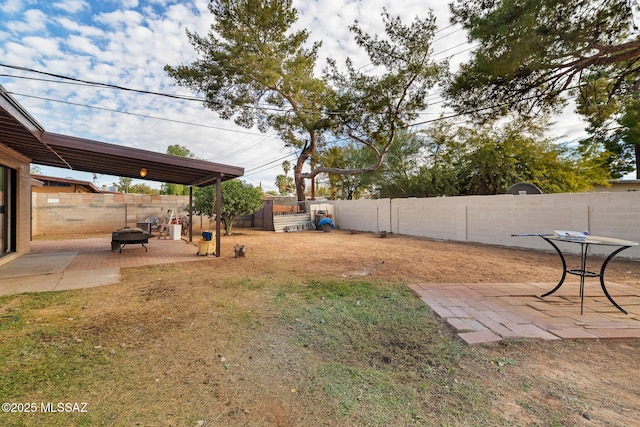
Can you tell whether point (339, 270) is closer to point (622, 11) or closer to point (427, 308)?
point (427, 308)

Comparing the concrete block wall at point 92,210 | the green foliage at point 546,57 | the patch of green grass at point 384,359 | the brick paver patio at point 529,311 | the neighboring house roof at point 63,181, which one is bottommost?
the patch of green grass at point 384,359

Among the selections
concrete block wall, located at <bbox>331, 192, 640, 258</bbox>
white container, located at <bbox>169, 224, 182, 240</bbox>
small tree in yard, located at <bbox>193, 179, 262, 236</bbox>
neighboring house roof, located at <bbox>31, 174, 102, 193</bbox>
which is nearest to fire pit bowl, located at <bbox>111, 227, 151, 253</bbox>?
white container, located at <bbox>169, 224, 182, 240</bbox>

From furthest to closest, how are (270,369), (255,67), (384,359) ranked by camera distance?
1. (255,67)
2. (384,359)
3. (270,369)

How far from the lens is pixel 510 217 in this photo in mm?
9414

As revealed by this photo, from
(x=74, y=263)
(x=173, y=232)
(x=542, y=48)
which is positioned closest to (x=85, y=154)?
(x=74, y=263)

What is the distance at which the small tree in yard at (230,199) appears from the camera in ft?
38.7

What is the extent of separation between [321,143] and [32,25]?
12937 millimetres

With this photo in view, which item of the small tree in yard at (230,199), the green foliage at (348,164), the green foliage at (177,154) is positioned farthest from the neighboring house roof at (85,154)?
the green foliage at (177,154)

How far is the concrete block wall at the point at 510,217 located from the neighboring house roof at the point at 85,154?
8.02 metres

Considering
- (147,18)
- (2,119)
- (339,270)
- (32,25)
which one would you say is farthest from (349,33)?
(2,119)

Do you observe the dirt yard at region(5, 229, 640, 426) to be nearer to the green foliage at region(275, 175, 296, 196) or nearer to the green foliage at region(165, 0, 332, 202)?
the green foliage at region(165, 0, 332, 202)

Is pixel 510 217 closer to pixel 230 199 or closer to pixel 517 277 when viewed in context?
pixel 517 277

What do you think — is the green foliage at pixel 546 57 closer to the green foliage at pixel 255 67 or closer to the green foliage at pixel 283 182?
the green foliage at pixel 255 67

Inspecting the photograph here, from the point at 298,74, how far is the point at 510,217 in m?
10.8
